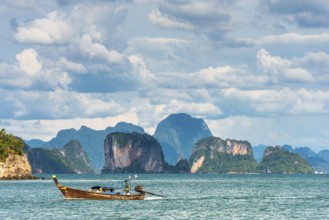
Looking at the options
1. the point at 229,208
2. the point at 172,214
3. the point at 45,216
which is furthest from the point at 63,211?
the point at 229,208

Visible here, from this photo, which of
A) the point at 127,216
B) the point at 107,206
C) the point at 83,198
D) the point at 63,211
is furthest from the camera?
the point at 83,198

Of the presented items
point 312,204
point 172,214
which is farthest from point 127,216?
point 312,204

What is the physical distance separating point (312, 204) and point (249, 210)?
19.4 meters

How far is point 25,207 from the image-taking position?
12212cm

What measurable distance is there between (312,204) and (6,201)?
2280 inches

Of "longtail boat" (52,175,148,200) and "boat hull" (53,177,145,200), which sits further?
"longtail boat" (52,175,148,200)

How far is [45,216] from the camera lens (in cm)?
10319

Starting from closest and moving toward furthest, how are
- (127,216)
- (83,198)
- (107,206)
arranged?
(127,216), (107,206), (83,198)

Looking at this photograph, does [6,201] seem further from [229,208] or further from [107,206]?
[229,208]

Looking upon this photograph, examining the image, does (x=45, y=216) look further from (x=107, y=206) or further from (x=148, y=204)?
(x=148, y=204)

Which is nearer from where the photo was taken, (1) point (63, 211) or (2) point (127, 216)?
(2) point (127, 216)

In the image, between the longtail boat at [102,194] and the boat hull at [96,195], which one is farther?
the longtail boat at [102,194]

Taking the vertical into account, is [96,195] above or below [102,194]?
below

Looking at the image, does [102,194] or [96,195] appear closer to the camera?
[102,194]
